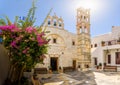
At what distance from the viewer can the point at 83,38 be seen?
26.2 m

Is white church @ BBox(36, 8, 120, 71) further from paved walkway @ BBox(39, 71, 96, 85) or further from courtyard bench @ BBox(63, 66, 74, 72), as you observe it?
paved walkway @ BBox(39, 71, 96, 85)

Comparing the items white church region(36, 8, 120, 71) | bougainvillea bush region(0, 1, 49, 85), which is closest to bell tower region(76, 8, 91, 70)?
white church region(36, 8, 120, 71)

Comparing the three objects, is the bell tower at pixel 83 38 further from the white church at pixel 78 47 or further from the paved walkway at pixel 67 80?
the paved walkway at pixel 67 80

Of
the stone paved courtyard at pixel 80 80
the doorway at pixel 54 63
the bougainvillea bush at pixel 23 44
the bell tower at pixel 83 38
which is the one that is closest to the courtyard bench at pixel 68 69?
the doorway at pixel 54 63

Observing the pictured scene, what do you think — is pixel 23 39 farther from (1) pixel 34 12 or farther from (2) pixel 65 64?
(2) pixel 65 64

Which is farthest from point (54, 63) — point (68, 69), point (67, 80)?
point (67, 80)

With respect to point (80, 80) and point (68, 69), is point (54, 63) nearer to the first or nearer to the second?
point (68, 69)

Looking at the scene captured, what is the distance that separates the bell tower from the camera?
26.0 m

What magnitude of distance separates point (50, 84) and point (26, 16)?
5652 millimetres

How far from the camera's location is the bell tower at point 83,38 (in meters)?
26.0

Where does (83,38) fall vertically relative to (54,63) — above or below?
above

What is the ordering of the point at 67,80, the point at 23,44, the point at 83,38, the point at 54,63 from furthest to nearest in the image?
the point at 83,38 → the point at 54,63 → the point at 67,80 → the point at 23,44

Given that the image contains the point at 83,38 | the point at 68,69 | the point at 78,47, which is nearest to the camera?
the point at 68,69

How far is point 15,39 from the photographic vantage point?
7.55 metres
